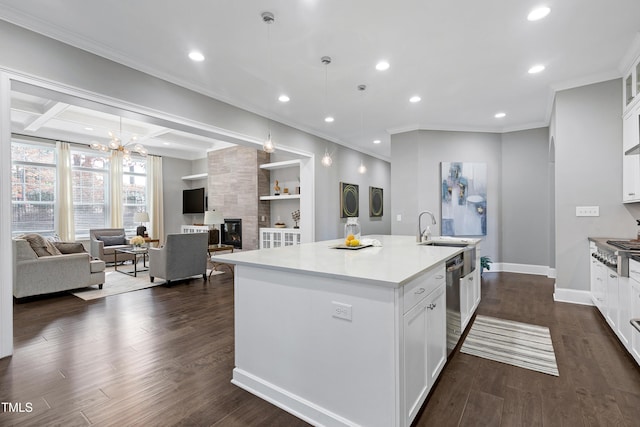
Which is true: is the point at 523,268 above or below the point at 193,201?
below

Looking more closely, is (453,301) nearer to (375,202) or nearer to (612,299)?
(612,299)

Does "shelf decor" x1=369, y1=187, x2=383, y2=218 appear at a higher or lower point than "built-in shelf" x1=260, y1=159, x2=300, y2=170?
lower

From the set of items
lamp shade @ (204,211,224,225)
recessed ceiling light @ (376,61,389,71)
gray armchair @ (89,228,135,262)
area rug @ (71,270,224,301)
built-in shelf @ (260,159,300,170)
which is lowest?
area rug @ (71,270,224,301)

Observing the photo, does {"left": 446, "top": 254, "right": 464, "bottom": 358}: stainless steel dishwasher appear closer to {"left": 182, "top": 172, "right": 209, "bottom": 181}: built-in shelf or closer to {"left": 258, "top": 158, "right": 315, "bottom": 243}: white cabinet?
{"left": 258, "top": 158, "right": 315, "bottom": 243}: white cabinet

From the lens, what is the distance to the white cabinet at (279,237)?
6.21 metres

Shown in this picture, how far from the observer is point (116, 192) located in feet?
25.2

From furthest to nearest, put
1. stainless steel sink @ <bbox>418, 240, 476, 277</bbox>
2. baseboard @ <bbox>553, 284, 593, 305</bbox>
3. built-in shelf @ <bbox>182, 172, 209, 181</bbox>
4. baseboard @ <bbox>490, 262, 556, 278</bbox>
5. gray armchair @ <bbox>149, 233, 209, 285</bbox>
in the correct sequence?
built-in shelf @ <bbox>182, 172, 209, 181</bbox>
baseboard @ <bbox>490, 262, 556, 278</bbox>
gray armchair @ <bbox>149, 233, 209, 285</bbox>
baseboard @ <bbox>553, 284, 593, 305</bbox>
stainless steel sink @ <bbox>418, 240, 476, 277</bbox>

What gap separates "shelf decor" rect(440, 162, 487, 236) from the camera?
5.88m

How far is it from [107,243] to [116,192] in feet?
4.82

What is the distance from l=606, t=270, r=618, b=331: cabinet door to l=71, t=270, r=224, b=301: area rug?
581 centimetres

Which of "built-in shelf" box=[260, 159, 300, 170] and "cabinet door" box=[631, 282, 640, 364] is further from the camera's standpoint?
"built-in shelf" box=[260, 159, 300, 170]

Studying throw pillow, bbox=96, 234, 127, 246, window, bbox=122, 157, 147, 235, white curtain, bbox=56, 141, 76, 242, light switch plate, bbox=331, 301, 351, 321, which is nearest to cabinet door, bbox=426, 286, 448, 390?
light switch plate, bbox=331, 301, 351, 321

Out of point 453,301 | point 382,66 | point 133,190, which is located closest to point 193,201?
point 133,190

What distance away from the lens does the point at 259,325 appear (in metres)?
2.01
